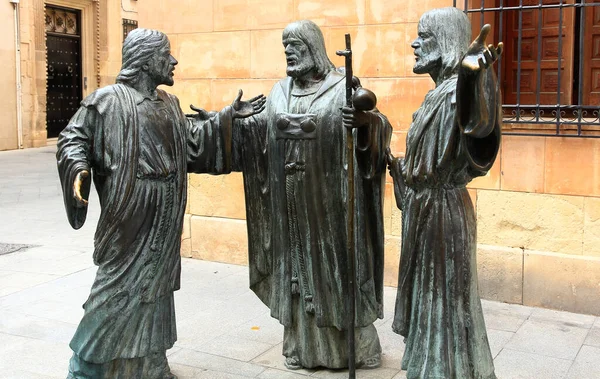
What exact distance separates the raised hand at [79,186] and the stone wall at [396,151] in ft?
11.0

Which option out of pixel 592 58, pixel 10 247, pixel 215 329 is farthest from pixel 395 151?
pixel 10 247

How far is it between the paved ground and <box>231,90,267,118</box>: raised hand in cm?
163

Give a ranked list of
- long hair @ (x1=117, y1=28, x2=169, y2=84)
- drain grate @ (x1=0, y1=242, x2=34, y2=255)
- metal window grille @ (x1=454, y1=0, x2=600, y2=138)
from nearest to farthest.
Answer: long hair @ (x1=117, y1=28, x2=169, y2=84) < metal window grille @ (x1=454, y1=0, x2=600, y2=138) < drain grate @ (x1=0, y1=242, x2=34, y2=255)

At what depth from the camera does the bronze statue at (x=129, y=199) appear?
405cm

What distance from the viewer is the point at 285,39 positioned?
4.45 m

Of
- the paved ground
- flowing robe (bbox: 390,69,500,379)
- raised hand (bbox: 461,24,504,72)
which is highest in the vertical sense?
raised hand (bbox: 461,24,504,72)

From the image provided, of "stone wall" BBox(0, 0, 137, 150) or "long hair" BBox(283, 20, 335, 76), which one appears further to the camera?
"stone wall" BBox(0, 0, 137, 150)

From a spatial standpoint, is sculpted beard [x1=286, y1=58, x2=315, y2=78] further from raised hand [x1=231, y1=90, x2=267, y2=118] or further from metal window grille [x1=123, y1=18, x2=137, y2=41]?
metal window grille [x1=123, y1=18, x2=137, y2=41]

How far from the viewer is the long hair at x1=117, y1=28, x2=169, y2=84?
4.16 metres

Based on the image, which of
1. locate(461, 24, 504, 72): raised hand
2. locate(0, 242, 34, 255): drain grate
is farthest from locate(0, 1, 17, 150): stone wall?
locate(461, 24, 504, 72): raised hand

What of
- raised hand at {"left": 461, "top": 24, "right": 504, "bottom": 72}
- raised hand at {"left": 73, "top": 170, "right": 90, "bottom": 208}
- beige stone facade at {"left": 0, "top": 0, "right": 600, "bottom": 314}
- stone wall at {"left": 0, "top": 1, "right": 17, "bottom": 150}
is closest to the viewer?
raised hand at {"left": 461, "top": 24, "right": 504, "bottom": 72}

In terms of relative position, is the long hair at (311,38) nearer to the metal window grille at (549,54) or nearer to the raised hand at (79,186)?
the raised hand at (79,186)

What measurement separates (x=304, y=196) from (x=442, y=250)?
3.67 feet

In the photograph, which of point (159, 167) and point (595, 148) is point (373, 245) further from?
point (595, 148)
